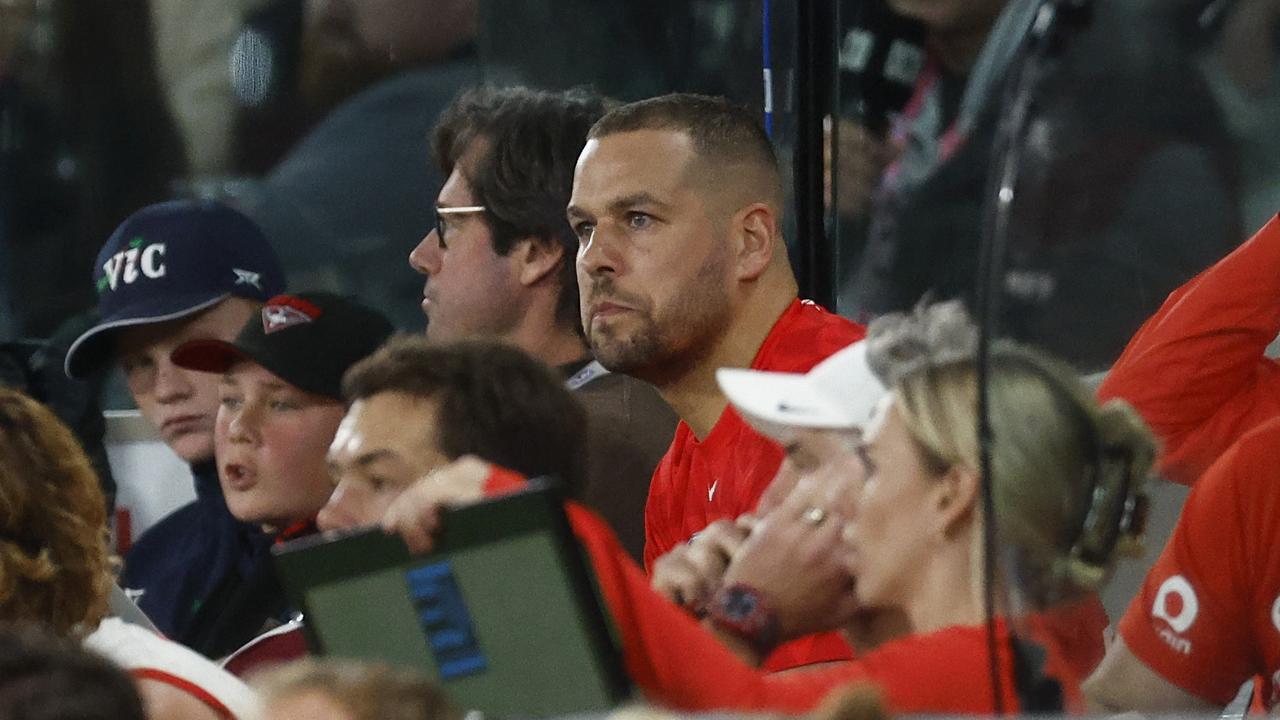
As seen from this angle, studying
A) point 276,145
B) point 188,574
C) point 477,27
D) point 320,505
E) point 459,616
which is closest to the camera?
point 459,616

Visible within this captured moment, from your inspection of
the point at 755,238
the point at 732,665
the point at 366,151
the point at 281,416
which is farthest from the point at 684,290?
the point at 366,151

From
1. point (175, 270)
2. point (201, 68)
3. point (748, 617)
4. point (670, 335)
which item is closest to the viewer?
point (748, 617)

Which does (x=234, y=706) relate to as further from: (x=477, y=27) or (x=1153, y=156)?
(x=477, y=27)

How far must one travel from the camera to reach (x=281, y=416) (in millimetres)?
3178

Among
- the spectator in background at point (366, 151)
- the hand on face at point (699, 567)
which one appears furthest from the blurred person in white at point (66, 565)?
the spectator in background at point (366, 151)

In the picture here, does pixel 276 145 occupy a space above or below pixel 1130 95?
below

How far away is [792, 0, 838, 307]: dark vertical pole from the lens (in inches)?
134

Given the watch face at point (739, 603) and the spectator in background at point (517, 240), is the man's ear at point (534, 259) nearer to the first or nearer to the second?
the spectator in background at point (517, 240)

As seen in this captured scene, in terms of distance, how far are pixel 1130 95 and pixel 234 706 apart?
115 centimetres

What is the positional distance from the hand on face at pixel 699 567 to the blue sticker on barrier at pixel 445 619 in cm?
38

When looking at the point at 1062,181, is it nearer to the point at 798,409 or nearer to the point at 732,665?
the point at 798,409

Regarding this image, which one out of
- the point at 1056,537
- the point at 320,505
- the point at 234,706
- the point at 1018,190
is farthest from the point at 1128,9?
the point at 320,505

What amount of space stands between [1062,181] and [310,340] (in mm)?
1462

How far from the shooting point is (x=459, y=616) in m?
1.71
